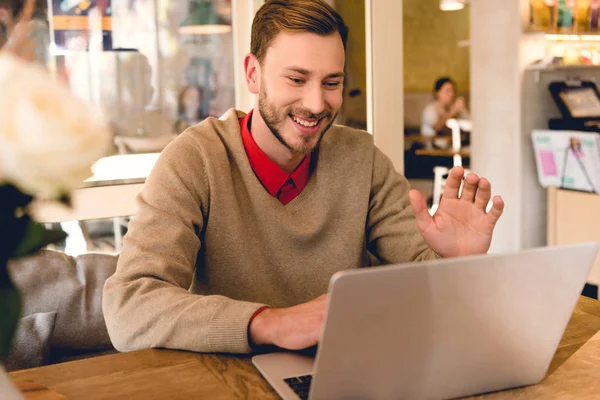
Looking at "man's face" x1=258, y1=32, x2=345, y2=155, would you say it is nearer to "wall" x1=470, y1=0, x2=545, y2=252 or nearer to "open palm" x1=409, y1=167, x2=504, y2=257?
"open palm" x1=409, y1=167, x2=504, y2=257

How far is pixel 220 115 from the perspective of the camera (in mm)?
3146

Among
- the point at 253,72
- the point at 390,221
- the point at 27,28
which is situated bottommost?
the point at 390,221

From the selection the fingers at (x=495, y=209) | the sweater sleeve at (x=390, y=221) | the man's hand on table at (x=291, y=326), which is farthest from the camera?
the sweater sleeve at (x=390, y=221)

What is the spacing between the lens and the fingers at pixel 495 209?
4.42 feet

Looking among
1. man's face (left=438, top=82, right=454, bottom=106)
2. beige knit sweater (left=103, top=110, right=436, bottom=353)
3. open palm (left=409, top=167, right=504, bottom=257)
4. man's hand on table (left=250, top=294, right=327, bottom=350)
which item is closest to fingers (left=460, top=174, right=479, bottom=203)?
open palm (left=409, top=167, right=504, bottom=257)

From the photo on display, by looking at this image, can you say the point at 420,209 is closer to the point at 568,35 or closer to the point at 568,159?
the point at 568,159

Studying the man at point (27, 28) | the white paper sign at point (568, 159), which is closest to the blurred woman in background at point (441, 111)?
the white paper sign at point (568, 159)

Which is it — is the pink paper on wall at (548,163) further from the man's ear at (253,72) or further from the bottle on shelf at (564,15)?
the man's ear at (253,72)

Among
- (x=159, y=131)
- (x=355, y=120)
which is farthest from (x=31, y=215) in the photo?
(x=355, y=120)

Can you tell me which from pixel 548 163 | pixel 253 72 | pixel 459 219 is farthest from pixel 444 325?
pixel 548 163

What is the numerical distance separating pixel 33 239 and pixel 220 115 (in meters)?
2.58

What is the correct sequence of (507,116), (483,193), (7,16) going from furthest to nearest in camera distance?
(507,116) < (7,16) < (483,193)

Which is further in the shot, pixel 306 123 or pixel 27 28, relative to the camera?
pixel 27 28

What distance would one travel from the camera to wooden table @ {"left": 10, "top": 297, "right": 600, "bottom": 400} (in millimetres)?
955
